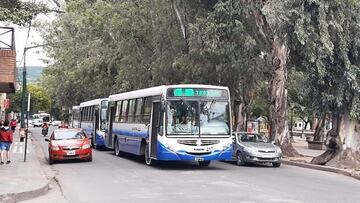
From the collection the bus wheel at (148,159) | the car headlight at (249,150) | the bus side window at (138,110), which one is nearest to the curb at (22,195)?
the bus wheel at (148,159)

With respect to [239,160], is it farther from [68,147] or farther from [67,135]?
Result: [67,135]

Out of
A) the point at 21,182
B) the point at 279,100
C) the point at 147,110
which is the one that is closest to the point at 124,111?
the point at 147,110

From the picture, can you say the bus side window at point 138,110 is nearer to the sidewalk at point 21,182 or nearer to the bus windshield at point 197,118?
the bus windshield at point 197,118

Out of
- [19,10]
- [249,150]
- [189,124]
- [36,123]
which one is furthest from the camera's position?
[36,123]

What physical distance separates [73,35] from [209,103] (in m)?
29.8

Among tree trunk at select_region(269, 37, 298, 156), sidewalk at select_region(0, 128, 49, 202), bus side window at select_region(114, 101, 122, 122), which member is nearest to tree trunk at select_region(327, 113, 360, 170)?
tree trunk at select_region(269, 37, 298, 156)

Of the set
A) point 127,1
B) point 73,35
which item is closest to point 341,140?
point 127,1

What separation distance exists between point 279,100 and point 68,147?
1108 centimetres

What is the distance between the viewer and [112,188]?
1459 cm

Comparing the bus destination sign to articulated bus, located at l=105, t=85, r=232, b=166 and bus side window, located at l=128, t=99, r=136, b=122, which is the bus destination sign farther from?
bus side window, located at l=128, t=99, r=136, b=122

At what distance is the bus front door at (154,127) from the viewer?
19812 mm

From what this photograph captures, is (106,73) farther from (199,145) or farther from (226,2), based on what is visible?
(199,145)

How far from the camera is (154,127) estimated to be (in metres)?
20.1

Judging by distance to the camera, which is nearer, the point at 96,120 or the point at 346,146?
the point at 346,146
